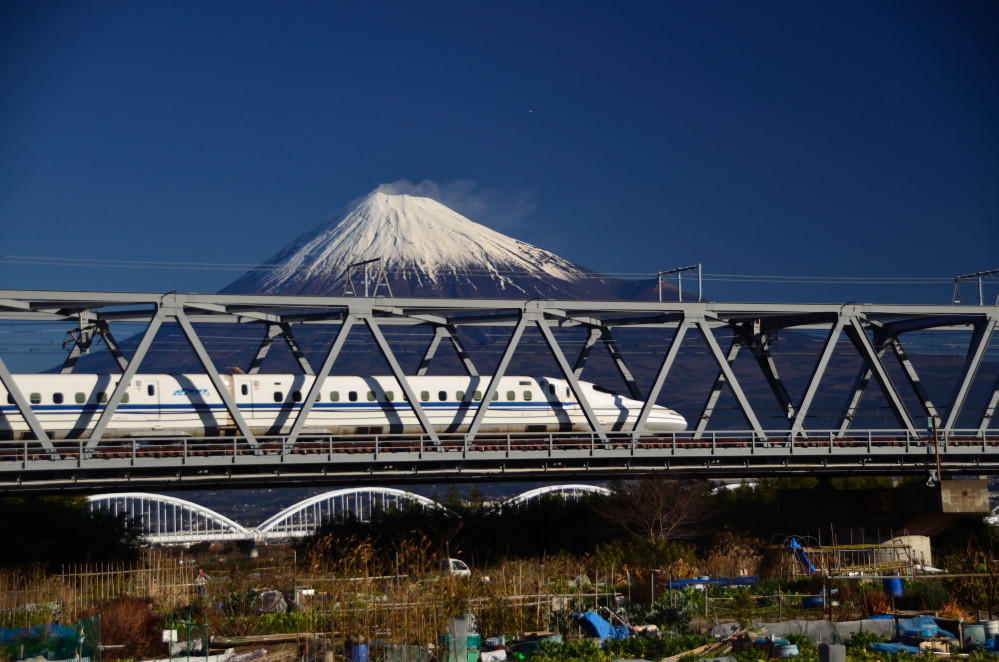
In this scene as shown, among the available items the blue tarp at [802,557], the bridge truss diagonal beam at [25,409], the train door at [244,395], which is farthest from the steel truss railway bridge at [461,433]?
the blue tarp at [802,557]

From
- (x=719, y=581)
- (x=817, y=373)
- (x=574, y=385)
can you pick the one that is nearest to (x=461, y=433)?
(x=574, y=385)

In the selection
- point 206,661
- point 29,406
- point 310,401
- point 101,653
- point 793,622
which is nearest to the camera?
point 206,661

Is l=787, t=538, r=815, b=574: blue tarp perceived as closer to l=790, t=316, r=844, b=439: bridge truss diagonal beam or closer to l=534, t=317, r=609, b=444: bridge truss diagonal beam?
l=534, t=317, r=609, b=444: bridge truss diagonal beam

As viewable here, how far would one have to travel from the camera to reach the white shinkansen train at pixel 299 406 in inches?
2192

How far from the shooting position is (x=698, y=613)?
36.8 meters

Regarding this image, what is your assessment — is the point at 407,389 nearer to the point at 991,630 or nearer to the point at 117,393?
the point at 117,393

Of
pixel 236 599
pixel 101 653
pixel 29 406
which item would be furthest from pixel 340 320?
pixel 101 653

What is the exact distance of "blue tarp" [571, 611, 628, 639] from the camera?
32281 millimetres

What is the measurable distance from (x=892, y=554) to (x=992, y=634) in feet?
103

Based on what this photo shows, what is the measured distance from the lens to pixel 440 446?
184ft

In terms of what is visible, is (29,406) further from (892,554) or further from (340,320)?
(892,554)

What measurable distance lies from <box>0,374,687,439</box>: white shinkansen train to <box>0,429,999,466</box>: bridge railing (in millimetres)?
854

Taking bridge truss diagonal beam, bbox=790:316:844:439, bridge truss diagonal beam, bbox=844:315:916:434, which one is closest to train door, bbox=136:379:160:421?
bridge truss diagonal beam, bbox=790:316:844:439

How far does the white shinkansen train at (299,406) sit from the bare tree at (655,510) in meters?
3.58
